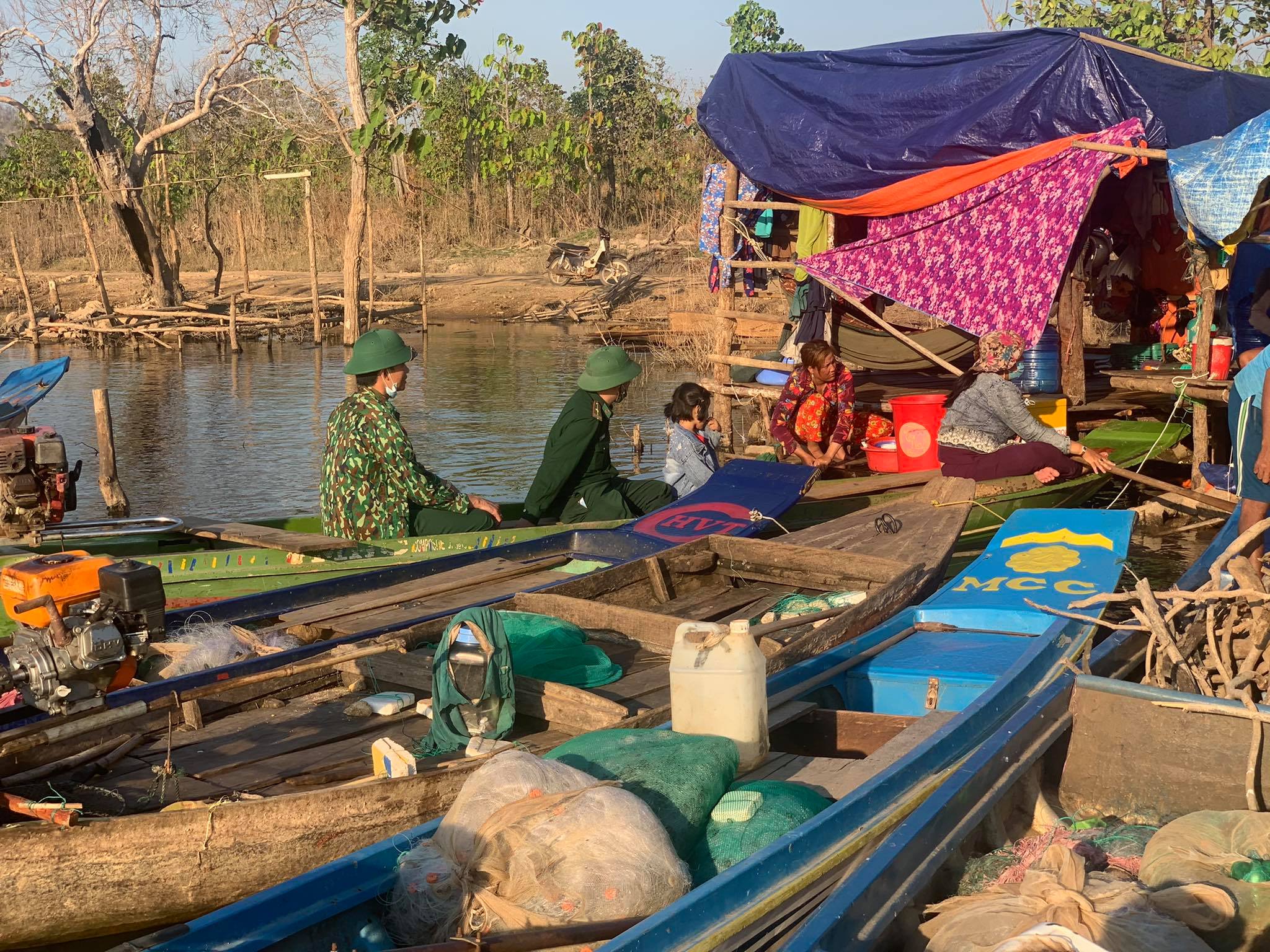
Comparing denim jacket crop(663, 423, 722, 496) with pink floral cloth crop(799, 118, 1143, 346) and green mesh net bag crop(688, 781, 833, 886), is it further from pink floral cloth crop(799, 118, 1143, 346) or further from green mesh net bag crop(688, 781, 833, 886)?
green mesh net bag crop(688, 781, 833, 886)

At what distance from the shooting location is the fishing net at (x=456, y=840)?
2.96 m

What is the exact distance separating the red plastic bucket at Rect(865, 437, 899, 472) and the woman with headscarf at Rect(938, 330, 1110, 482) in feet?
4.16

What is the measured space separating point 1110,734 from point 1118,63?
6752 millimetres

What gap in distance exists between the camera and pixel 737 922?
2896 mm

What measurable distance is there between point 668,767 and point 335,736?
150 cm

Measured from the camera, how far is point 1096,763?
13.4 ft

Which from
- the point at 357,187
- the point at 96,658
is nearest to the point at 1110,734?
the point at 96,658

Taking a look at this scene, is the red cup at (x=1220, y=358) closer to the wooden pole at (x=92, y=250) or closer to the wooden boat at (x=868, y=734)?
the wooden boat at (x=868, y=734)

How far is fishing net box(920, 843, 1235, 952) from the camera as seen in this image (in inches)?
111

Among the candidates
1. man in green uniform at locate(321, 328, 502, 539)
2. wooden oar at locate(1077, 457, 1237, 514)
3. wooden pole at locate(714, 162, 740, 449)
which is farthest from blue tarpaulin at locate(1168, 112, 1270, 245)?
man in green uniform at locate(321, 328, 502, 539)

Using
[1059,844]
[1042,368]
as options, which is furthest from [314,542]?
[1042,368]

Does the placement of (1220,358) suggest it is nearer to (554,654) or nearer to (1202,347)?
(1202,347)

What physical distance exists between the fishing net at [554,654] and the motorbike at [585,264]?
22347mm

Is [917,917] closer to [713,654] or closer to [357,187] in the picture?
[713,654]
